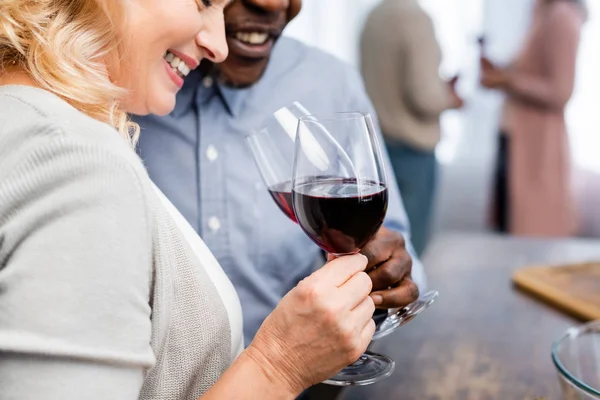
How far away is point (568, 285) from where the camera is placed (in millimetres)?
1448

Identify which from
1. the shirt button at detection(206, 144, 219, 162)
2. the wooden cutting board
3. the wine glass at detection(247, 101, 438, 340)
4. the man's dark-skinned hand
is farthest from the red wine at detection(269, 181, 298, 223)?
the wooden cutting board

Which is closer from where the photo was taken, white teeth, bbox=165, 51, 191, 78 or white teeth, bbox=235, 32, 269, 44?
white teeth, bbox=165, 51, 191, 78

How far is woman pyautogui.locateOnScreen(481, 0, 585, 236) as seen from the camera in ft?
10.7

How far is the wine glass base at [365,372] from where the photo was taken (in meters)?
0.83

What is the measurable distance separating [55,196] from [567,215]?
3.71m

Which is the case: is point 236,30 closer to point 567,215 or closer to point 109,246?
point 109,246

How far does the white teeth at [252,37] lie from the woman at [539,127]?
8.19ft

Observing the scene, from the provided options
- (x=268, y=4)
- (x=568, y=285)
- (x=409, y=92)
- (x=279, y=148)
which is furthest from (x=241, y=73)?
(x=409, y=92)

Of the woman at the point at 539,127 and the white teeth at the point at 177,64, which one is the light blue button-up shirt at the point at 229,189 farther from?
the woman at the point at 539,127

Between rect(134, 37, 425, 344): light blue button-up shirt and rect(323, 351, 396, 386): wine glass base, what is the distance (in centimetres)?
32

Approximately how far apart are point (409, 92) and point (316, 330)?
2396 millimetres

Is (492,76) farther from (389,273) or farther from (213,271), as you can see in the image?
(213,271)

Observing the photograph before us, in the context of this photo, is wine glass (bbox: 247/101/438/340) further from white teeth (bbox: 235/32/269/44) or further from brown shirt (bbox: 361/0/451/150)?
brown shirt (bbox: 361/0/451/150)

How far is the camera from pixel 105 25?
2.53 feet
